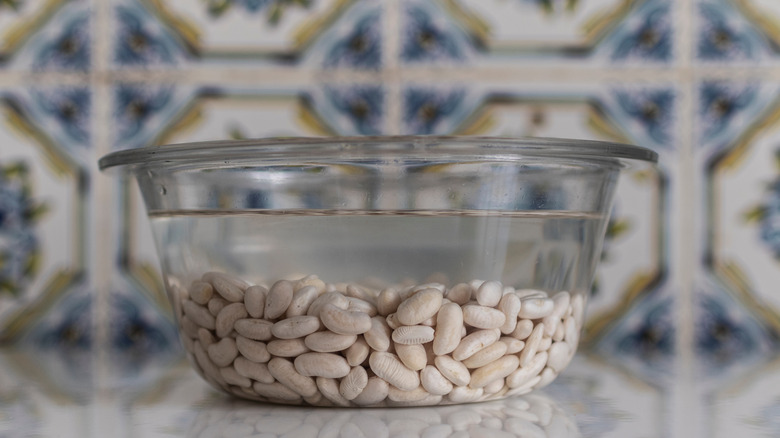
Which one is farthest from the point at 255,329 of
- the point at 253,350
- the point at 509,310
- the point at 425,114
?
the point at 425,114

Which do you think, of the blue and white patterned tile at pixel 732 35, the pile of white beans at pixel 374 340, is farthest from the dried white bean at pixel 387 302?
the blue and white patterned tile at pixel 732 35

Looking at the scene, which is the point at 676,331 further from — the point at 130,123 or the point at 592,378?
A: the point at 130,123

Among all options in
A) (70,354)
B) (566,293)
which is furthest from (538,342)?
(70,354)

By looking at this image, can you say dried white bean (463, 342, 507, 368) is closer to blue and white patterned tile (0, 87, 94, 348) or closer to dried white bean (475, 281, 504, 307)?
dried white bean (475, 281, 504, 307)

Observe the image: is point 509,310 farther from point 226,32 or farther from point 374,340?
point 226,32

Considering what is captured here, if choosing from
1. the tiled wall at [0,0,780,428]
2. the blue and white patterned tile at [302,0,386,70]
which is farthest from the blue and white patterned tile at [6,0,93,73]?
the blue and white patterned tile at [302,0,386,70]

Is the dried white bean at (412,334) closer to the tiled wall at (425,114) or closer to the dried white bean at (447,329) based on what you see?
the dried white bean at (447,329)
